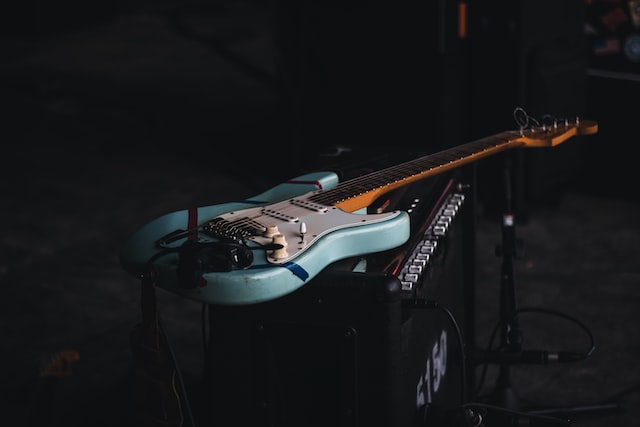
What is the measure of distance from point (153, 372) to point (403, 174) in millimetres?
804

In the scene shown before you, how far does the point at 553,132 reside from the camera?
2660 millimetres

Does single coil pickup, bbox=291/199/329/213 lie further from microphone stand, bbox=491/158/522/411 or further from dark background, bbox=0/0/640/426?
microphone stand, bbox=491/158/522/411

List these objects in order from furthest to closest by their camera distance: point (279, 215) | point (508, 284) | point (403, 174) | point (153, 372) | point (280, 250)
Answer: point (508, 284), point (403, 174), point (279, 215), point (153, 372), point (280, 250)

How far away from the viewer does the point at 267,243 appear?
2.04m

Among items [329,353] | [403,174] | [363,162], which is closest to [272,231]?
[329,353]

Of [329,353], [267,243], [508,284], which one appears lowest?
[508,284]

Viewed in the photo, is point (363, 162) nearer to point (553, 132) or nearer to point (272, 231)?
point (553, 132)

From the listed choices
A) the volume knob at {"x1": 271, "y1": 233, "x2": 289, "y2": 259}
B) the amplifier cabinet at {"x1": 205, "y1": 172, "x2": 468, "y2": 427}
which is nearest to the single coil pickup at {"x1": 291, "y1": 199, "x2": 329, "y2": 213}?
the amplifier cabinet at {"x1": 205, "y1": 172, "x2": 468, "y2": 427}

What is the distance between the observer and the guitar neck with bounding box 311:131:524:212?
2.31 m

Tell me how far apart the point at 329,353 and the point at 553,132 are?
99cm

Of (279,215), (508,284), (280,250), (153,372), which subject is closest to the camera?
(280,250)

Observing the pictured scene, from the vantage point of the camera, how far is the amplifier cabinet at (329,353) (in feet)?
6.77

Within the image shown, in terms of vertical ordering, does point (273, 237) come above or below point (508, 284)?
above

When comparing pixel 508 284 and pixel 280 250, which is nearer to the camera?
pixel 280 250
